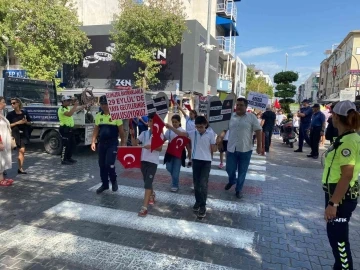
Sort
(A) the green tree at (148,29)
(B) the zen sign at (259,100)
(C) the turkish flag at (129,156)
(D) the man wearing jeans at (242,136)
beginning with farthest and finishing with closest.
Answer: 1. (A) the green tree at (148,29)
2. (B) the zen sign at (259,100)
3. (D) the man wearing jeans at (242,136)
4. (C) the turkish flag at (129,156)

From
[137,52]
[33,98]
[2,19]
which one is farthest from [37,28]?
[33,98]

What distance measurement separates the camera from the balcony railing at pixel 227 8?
3312 centimetres

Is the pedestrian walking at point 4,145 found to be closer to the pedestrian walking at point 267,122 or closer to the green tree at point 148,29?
the pedestrian walking at point 267,122

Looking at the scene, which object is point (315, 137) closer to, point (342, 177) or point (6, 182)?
point (342, 177)

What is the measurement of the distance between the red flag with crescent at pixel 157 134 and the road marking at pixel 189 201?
126 centimetres

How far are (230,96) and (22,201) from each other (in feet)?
13.6

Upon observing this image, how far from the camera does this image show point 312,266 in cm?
321

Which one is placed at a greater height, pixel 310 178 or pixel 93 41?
pixel 93 41

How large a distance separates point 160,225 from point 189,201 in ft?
3.77

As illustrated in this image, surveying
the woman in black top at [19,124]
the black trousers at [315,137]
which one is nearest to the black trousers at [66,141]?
the woman in black top at [19,124]

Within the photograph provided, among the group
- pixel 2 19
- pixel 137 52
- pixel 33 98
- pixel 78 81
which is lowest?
pixel 33 98

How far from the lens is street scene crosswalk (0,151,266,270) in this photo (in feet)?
10.6

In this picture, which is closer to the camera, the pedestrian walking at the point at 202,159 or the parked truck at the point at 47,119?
the pedestrian walking at the point at 202,159

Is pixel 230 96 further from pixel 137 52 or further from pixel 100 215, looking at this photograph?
pixel 137 52
